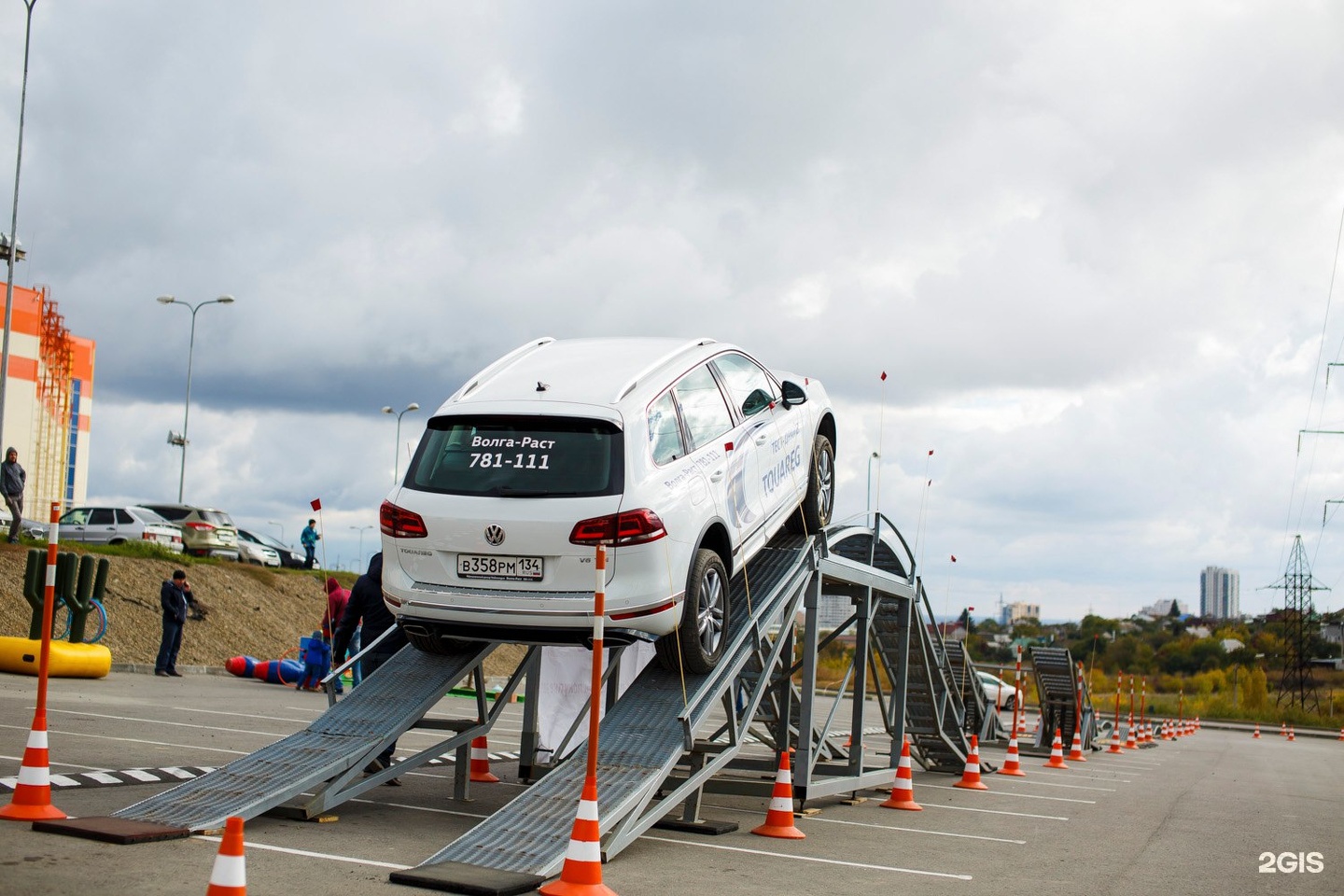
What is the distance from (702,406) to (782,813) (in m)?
3.15

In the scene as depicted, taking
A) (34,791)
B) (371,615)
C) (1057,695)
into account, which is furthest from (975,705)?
(34,791)

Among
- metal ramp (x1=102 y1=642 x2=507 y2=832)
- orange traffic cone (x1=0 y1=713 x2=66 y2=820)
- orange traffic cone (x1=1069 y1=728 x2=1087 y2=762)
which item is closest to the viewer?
orange traffic cone (x1=0 y1=713 x2=66 y2=820)

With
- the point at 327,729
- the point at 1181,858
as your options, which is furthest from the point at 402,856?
the point at 1181,858

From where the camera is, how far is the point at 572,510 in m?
8.10

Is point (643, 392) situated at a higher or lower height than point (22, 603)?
higher

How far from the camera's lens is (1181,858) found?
966 cm

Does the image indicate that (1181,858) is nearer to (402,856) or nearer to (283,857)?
(402,856)

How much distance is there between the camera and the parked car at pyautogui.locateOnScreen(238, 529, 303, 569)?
39500 millimetres

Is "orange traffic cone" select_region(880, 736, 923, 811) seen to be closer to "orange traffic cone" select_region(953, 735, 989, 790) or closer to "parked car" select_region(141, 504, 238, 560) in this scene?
Answer: "orange traffic cone" select_region(953, 735, 989, 790)

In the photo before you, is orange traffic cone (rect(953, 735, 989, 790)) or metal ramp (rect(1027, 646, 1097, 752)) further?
metal ramp (rect(1027, 646, 1097, 752))

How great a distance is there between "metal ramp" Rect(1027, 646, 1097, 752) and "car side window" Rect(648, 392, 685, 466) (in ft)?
49.1

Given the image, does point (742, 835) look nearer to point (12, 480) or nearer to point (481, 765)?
point (481, 765)

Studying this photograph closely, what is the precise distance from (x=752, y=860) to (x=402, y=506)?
10.8ft

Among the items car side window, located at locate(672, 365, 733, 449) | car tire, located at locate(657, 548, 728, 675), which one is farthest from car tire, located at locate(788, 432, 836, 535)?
car tire, located at locate(657, 548, 728, 675)
